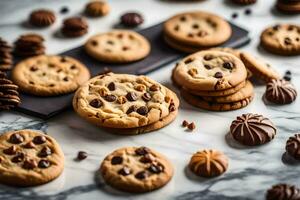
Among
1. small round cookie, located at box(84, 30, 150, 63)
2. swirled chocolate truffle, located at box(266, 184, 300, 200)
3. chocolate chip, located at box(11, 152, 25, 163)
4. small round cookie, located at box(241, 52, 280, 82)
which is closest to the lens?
swirled chocolate truffle, located at box(266, 184, 300, 200)

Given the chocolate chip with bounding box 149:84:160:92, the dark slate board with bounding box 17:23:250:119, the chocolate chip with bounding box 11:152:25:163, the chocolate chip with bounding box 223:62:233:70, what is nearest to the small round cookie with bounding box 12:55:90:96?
the dark slate board with bounding box 17:23:250:119

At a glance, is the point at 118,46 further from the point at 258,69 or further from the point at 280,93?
the point at 280,93

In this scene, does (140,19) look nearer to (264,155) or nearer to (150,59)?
(150,59)

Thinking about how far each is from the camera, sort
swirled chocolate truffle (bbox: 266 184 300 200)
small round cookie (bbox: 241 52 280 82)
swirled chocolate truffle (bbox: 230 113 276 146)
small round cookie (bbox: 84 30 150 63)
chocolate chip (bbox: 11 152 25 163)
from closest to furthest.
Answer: swirled chocolate truffle (bbox: 266 184 300 200), chocolate chip (bbox: 11 152 25 163), swirled chocolate truffle (bbox: 230 113 276 146), small round cookie (bbox: 241 52 280 82), small round cookie (bbox: 84 30 150 63)

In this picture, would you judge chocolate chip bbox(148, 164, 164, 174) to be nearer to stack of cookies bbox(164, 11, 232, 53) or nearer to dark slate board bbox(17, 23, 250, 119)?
dark slate board bbox(17, 23, 250, 119)

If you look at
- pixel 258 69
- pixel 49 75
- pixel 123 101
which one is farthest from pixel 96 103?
pixel 258 69

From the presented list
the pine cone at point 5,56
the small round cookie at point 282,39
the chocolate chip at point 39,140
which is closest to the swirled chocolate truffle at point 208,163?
the chocolate chip at point 39,140
